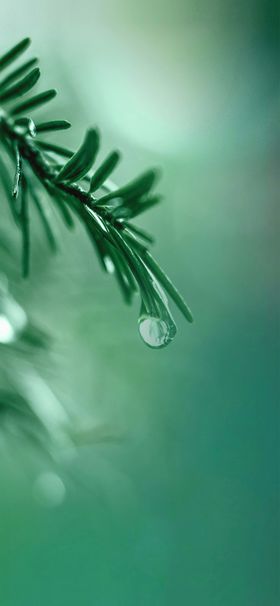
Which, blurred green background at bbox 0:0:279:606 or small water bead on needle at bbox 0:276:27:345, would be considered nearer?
small water bead on needle at bbox 0:276:27:345

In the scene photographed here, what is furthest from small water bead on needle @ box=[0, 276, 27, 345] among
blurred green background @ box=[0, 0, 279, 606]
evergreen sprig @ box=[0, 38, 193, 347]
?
blurred green background @ box=[0, 0, 279, 606]

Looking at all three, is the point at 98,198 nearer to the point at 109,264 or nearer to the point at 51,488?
the point at 109,264

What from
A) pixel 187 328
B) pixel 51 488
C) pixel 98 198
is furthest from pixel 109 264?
pixel 187 328

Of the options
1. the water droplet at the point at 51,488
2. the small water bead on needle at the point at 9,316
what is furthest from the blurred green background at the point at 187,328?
the small water bead on needle at the point at 9,316

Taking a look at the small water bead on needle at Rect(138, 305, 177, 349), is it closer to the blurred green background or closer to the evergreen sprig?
the evergreen sprig

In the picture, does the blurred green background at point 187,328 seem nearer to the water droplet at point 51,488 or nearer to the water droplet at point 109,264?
the water droplet at point 51,488

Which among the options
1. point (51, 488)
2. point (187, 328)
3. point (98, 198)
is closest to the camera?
point (98, 198)
